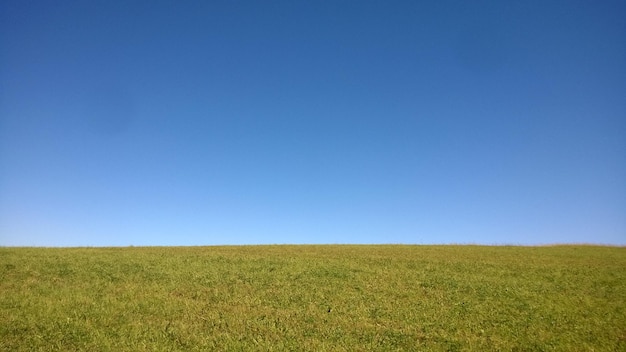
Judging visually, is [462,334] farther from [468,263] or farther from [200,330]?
[468,263]

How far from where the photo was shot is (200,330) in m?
16.3

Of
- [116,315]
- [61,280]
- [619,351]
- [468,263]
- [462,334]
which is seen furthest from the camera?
[468,263]

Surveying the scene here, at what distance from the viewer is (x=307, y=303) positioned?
19.9 meters

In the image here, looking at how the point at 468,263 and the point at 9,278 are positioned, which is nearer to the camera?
the point at 9,278

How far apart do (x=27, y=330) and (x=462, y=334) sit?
16.1 meters

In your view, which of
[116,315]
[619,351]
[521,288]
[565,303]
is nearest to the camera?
[619,351]

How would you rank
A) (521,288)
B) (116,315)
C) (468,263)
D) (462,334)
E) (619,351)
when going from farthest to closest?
(468,263), (521,288), (116,315), (462,334), (619,351)

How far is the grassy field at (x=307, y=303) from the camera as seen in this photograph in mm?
15281

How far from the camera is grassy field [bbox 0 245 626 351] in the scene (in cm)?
1528

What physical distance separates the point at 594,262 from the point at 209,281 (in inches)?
1070

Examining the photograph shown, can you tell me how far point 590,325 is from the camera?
16.8 meters

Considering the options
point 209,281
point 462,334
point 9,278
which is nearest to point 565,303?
point 462,334

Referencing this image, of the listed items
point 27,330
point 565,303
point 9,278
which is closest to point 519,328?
point 565,303

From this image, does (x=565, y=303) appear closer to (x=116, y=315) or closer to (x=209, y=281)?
(x=209, y=281)
